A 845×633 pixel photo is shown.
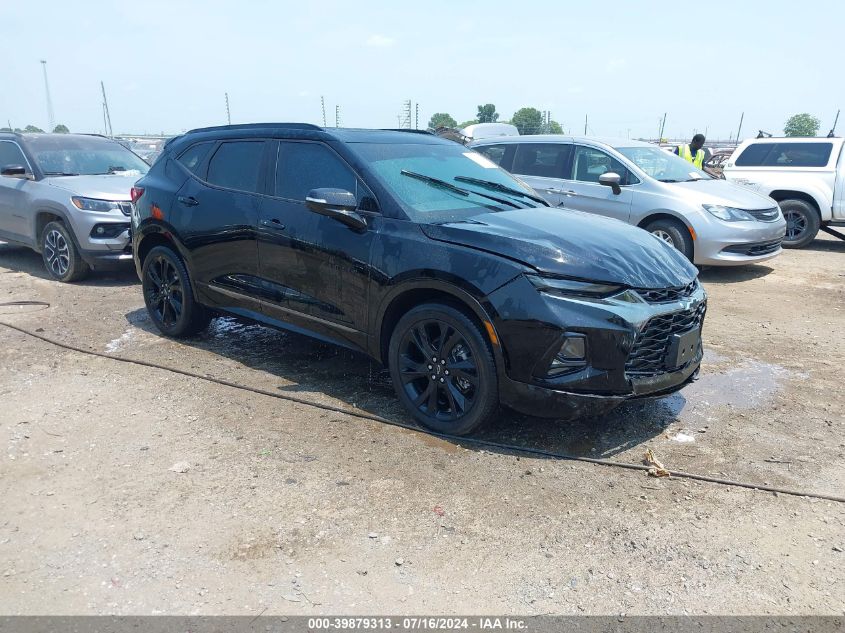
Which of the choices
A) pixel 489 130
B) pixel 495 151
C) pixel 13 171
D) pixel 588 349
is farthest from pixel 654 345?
pixel 489 130

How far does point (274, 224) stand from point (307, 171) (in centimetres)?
45

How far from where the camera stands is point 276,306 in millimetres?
4914

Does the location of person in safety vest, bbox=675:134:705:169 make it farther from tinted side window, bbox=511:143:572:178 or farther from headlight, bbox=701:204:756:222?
tinted side window, bbox=511:143:572:178

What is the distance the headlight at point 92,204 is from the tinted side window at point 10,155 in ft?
4.43

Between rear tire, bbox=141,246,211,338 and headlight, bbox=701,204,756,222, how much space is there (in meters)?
6.13

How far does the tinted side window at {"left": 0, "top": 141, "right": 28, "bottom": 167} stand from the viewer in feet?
28.4

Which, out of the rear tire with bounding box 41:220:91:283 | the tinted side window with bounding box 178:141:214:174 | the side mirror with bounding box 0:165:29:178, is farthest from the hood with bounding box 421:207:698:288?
the side mirror with bounding box 0:165:29:178

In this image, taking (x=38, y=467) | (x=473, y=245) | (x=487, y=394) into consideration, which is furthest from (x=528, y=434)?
(x=38, y=467)

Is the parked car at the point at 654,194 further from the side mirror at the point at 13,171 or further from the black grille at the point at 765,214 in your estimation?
the side mirror at the point at 13,171

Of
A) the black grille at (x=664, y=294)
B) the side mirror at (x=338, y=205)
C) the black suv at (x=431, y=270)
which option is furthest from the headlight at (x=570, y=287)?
the side mirror at (x=338, y=205)

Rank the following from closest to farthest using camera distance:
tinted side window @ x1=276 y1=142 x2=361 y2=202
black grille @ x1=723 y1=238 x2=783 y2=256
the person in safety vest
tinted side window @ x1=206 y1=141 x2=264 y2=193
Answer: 1. tinted side window @ x1=276 y1=142 x2=361 y2=202
2. tinted side window @ x1=206 y1=141 x2=264 y2=193
3. black grille @ x1=723 y1=238 x2=783 y2=256
4. the person in safety vest

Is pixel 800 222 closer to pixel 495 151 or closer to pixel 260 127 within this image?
pixel 495 151

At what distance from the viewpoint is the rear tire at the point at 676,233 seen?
834 centimetres

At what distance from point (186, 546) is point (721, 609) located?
7.42ft
